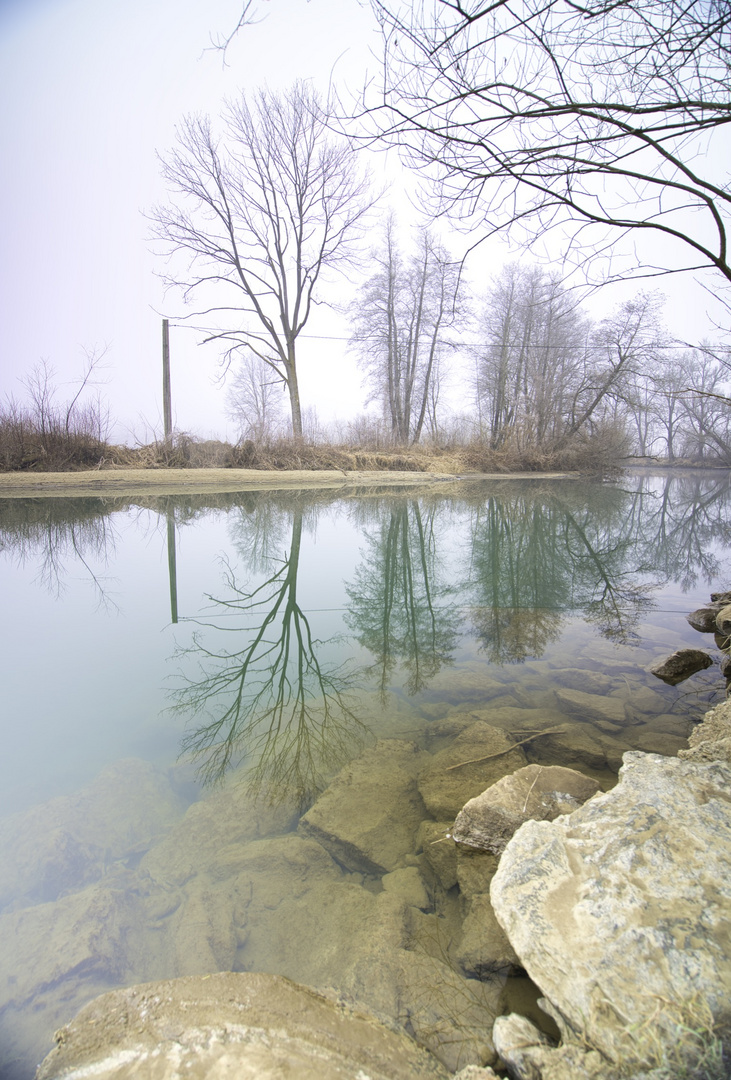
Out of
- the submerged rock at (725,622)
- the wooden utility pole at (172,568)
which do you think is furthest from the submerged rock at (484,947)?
the wooden utility pole at (172,568)

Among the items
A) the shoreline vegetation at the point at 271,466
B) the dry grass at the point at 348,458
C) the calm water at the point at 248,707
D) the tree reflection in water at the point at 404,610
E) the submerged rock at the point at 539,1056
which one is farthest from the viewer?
the dry grass at the point at 348,458

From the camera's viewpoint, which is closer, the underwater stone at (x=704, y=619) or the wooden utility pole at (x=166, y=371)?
the underwater stone at (x=704, y=619)

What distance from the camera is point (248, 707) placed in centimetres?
306

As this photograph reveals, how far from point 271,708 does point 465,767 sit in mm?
1270

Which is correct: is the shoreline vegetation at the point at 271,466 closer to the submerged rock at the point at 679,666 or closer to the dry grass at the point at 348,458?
the dry grass at the point at 348,458

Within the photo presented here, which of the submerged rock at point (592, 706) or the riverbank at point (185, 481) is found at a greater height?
the riverbank at point (185, 481)

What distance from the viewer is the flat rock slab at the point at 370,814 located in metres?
2.01

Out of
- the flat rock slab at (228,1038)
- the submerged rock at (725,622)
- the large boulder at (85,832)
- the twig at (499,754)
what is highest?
the submerged rock at (725,622)

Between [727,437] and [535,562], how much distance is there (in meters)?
38.3

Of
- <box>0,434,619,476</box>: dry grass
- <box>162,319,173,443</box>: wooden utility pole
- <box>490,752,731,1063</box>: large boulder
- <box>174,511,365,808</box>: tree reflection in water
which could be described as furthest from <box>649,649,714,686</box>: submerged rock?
<box>162,319,173,443</box>: wooden utility pole

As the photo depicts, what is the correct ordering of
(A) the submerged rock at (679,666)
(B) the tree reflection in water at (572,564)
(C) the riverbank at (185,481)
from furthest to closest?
1. (C) the riverbank at (185,481)
2. (B) the tree reflection in water at (572,564)
3. (A) the submerged rock at (679,666)

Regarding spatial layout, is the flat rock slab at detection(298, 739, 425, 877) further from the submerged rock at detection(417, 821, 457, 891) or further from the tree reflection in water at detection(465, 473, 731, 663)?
the tree reflection in water at detection(465, 473, 731, 663)

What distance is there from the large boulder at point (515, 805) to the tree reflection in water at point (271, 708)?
2.68ft

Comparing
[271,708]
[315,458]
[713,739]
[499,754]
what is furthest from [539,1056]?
[315,458]
